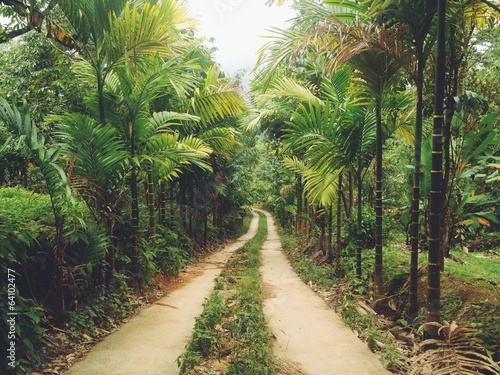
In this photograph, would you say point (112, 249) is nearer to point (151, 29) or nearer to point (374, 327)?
point (151, 29)

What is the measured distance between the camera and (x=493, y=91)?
654 centimetres

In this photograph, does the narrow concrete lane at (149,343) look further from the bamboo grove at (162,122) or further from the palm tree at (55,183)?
the palm tree at (55,183)

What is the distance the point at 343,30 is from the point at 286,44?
0.62 m

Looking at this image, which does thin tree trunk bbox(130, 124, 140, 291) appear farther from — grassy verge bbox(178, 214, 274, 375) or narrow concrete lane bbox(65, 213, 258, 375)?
grassy verge bbox(178, 214, 274, 375)

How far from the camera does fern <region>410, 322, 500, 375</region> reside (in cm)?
257

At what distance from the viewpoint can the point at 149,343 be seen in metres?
3.81

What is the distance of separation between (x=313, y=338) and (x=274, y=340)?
0.45 metres

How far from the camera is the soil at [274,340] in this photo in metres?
3.29

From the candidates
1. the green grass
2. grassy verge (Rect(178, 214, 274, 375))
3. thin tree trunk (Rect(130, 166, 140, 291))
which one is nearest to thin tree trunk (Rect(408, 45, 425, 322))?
the green grass

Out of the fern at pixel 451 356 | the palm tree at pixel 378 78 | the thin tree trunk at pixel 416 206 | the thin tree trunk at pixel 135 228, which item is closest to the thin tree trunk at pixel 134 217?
the thin tree trunk at pixel 135 228

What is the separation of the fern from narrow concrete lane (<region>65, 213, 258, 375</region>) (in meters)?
2.00

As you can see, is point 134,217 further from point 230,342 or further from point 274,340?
point 274,340

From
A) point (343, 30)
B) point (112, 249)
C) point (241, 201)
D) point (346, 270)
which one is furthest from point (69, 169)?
point (241, 201)

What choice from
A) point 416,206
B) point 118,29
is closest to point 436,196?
point 416,206
